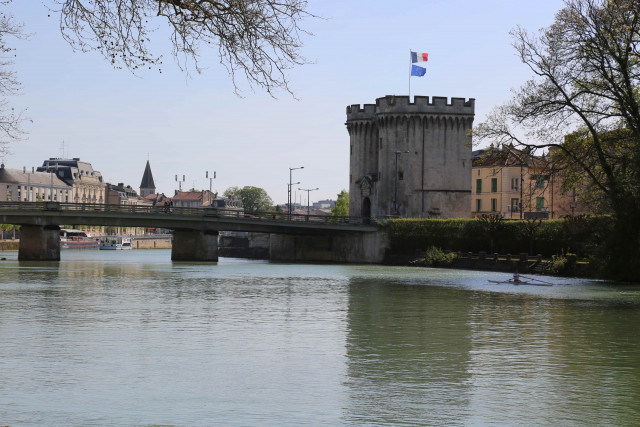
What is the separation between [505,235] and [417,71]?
24501 millimetres

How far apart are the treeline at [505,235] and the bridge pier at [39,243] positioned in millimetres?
29098

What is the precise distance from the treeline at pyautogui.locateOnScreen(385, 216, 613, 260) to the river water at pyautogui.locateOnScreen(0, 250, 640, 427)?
1307 cm

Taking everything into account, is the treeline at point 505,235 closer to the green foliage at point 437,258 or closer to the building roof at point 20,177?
the green foliage at point 437,258

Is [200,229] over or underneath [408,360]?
over

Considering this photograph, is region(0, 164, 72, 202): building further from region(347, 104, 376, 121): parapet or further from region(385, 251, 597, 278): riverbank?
region(385, 251, 597, 278): riverbank

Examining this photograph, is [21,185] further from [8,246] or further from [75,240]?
[8,246]

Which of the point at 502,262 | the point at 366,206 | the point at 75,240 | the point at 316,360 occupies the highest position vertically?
the point at 366,206

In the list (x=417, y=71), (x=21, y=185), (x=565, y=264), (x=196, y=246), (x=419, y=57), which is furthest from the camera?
(x=21, y=185)

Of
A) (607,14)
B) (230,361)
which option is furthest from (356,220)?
(230,361)

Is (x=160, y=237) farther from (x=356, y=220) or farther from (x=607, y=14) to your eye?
(x=607, y=14)

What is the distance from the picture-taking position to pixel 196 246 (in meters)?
89.2

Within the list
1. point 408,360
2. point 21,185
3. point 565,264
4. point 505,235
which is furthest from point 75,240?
point 408,360

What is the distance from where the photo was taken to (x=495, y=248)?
73.1 metres

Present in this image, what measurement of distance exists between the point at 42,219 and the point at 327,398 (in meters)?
67.0
